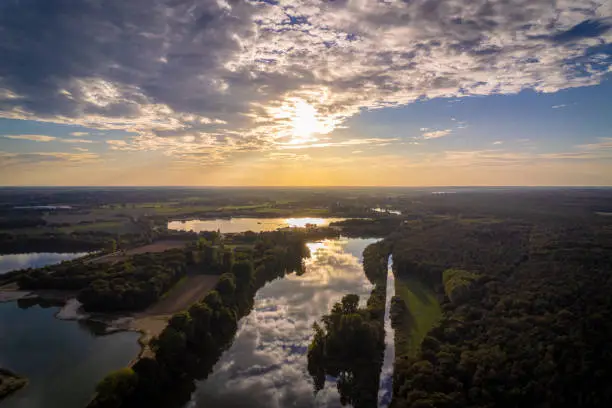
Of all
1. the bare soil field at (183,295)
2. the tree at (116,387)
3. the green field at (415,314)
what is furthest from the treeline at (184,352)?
the green field at (415,314)

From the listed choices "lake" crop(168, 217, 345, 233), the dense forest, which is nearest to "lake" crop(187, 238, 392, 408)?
the dense forest

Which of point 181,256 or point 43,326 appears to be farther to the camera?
point 181,256

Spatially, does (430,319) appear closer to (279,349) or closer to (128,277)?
(279,349)

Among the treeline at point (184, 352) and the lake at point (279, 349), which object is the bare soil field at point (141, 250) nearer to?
the treeline at point (184, 352)

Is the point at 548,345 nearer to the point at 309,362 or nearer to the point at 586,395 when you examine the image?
the point at 586,395

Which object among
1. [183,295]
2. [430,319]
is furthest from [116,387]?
[430,319]

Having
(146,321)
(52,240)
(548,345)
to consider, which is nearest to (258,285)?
(146,321)

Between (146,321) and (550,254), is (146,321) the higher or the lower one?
the lower one
